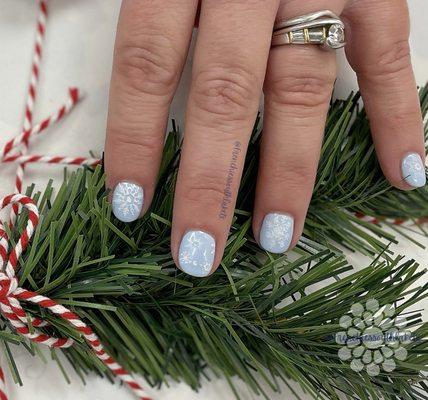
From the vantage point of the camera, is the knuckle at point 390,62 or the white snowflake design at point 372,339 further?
the knuckle at point 390,62

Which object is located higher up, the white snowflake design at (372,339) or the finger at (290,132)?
the finger at (290,132)

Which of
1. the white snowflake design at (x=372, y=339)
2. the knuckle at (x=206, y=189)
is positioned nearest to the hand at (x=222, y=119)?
the knuckle at (x=206, y=189)

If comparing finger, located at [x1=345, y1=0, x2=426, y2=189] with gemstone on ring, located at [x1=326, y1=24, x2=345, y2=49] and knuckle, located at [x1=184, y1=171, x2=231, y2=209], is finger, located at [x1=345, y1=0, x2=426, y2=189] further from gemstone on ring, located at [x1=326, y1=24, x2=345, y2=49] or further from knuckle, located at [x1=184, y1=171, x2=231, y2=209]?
knuckle, located at [x1=184, y1=171, x2=231, y2=209]

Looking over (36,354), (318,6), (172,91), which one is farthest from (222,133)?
(36,354)

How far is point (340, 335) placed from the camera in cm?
49

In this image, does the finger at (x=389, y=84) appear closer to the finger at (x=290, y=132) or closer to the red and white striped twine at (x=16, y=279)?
the finger at (x=290, y=132)

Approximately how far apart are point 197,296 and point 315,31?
0.97 ft

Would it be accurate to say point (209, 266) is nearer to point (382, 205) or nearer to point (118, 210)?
point (118, 210)

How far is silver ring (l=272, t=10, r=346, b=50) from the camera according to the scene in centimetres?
58

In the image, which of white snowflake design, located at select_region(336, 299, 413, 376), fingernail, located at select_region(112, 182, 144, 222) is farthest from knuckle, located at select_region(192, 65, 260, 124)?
white snowflake design, located at select_region(336, 299, 413, 376)

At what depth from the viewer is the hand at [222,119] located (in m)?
0.54

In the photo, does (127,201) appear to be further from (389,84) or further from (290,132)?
(389,84)

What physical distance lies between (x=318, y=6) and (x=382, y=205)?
8.9 inches

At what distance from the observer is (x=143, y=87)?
22.2 inches
